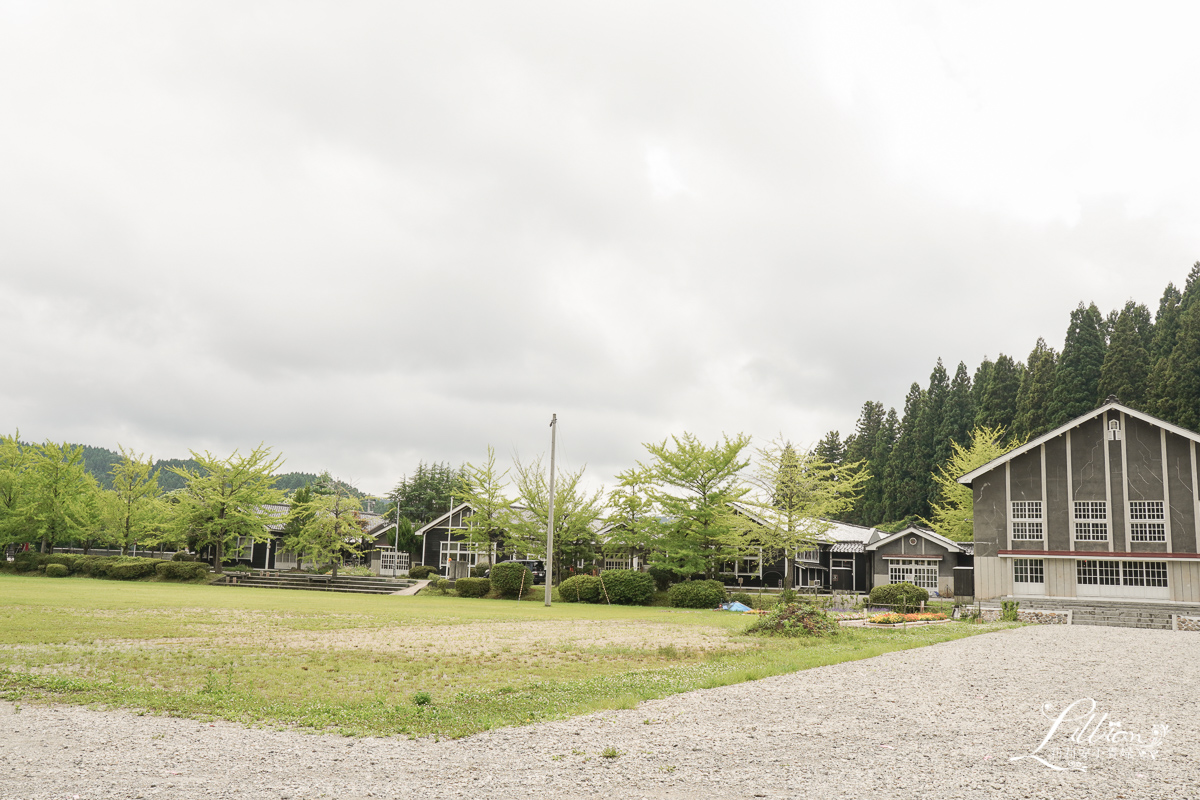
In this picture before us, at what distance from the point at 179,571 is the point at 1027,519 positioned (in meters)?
44.0

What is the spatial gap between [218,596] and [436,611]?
34.9 ft

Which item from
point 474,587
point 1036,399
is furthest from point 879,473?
point 474,587

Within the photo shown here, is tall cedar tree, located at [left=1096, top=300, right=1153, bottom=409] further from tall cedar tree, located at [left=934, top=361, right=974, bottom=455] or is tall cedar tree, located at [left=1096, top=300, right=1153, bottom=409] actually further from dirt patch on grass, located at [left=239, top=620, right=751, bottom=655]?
dirt patch on grass, located at [left=239, top=620, right=751, bottom=655]

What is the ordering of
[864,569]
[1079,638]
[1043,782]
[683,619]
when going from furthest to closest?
[864,569] < [683,619] < [1079,638] < [1043,782]

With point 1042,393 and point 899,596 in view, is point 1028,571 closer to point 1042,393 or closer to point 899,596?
point 899,596

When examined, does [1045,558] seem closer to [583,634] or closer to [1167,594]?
[1167,594]

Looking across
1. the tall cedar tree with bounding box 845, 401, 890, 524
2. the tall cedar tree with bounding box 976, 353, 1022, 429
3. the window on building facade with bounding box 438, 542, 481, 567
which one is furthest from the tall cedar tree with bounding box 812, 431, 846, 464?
the window on building facade with bounding box 438, 542, 481, 567

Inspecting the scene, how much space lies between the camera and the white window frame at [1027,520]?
107ft

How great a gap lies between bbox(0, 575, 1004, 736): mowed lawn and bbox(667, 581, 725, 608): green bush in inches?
382

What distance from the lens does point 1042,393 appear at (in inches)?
2387

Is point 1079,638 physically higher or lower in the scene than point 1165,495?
lower

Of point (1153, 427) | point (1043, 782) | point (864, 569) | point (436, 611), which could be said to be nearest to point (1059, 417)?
point (864, 569)

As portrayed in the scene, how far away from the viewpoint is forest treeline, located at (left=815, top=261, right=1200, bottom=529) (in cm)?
5075

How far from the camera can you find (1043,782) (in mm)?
5949
